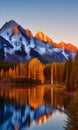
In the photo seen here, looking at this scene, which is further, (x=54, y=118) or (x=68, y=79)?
(x=68, y=79)

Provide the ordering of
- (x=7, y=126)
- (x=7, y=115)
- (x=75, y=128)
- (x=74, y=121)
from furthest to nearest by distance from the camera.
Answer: (x=7, y=115) < (x=7, y=126) < (x=74, y=121) < (x=75, y=128)

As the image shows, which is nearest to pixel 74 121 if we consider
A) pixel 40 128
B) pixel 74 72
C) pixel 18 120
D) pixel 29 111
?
pixel 40 128

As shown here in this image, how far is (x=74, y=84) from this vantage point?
364 ft

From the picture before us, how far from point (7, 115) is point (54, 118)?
32.1ft

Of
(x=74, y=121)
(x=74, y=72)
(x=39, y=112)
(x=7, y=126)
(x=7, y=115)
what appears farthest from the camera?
(x=74, y=72)

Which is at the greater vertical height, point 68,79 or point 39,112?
point 68,79

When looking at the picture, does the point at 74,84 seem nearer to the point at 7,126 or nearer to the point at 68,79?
the point at 68,79

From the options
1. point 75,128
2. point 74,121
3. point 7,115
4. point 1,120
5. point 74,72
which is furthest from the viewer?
point 74,72

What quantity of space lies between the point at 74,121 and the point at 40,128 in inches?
184

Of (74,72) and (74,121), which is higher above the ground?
(74,72)

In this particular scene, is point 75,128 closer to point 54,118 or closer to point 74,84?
point 54,118

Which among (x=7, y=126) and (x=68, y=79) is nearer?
(x=7, y=126)

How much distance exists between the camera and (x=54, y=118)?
55.0 metres

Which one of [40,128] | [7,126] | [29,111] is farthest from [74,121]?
[29,111]
